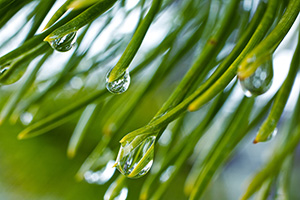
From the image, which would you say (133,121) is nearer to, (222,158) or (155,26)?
(155,26)

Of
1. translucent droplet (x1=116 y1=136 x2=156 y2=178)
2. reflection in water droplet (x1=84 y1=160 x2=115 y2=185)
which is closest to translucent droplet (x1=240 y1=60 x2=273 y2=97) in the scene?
translucent droplet (x1=116 y1=136 x2=156 y2=178)

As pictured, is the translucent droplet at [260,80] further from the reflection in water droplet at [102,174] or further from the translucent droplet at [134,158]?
the reflection in water droplet at [102,174]

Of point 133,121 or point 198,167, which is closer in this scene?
point 198,167

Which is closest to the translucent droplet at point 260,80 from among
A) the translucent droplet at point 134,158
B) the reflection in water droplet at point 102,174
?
the translucent droplet at point 134,158

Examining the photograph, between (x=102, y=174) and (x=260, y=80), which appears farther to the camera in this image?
(x=102, y=174)

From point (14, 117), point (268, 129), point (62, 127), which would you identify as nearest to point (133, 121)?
point (62, 127)
